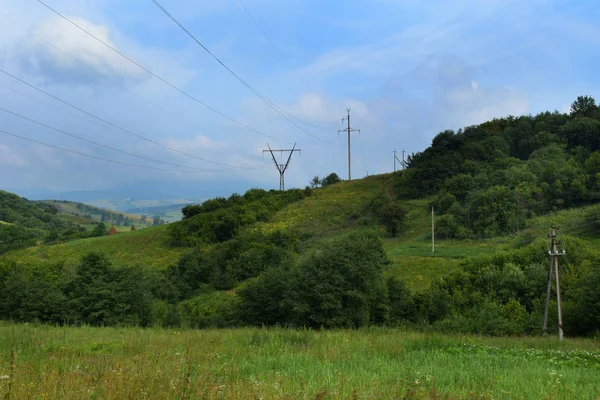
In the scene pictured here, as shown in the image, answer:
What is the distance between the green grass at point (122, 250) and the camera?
66250 millimetres

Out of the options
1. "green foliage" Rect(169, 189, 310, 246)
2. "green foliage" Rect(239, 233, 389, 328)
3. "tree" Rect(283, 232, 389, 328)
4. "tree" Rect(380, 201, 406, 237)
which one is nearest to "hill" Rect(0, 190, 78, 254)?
"green foliage" Rect(169, 189, 310, 246)

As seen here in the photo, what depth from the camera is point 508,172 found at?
69688mm

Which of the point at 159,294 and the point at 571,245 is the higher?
the point at 571,245

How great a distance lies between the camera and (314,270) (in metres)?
29.6

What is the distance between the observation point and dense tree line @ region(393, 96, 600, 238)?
59094 mm

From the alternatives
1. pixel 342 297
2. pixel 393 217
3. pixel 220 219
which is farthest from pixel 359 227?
pixel 342 297

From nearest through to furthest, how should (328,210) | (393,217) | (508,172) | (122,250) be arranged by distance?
(393,217)
(508,172)
(122,250)
(328,210)

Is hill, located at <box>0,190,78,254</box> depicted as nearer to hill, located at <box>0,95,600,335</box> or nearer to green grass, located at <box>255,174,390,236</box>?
hill, located at <box>0,95,600,335</box>

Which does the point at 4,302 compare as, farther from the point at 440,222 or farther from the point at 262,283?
the point at 440,222

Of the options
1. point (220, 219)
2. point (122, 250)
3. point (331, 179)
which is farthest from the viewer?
point (331, 179)

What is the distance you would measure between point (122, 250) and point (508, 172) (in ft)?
208

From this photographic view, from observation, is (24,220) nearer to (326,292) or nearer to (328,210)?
(328,210)

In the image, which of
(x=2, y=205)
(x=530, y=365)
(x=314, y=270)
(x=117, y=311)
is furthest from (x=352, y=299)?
(x=2, y=205)

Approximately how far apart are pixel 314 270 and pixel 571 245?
2601 centimetres
